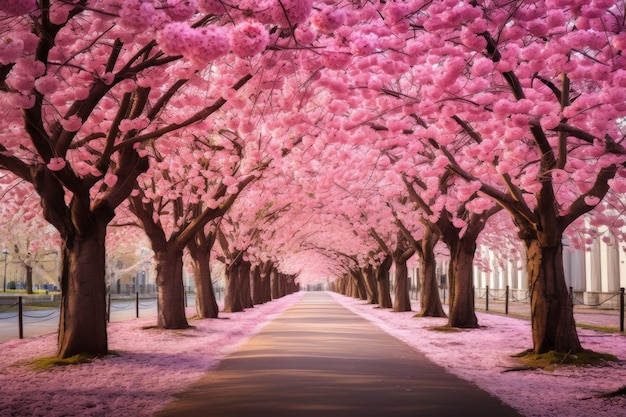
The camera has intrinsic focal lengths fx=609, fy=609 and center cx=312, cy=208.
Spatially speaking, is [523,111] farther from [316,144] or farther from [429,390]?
[316,144]

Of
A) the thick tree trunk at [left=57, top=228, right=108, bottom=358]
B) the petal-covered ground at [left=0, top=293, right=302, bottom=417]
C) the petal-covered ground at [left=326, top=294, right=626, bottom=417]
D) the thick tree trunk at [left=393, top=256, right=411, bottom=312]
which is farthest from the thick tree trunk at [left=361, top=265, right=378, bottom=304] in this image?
the thick tree trunk at [left=57, top=228, right=108, bottom=358]

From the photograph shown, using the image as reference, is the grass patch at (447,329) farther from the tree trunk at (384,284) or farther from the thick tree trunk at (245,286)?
the thick tree trunk at (245,286)

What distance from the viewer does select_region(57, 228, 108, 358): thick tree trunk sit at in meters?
11.1

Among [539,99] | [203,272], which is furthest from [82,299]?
[203,272]

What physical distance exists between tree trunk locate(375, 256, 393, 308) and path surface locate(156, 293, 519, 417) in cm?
2393

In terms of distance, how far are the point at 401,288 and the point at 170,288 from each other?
16.0 metres

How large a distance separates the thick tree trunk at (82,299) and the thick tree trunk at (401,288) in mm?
21498

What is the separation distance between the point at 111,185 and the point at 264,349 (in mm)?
4713

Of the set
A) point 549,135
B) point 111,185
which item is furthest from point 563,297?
point 111,185

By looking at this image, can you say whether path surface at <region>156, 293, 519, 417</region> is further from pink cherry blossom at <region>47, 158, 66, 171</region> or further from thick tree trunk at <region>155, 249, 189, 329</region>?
thick tree trunk at <region>155, 249, 189, 329</region>

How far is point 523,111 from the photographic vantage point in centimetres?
899

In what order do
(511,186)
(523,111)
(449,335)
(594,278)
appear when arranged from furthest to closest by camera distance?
(594,278)
(449,335)
(511,186)
(523,111)

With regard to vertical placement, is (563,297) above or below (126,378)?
above

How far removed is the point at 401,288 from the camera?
3173cm
